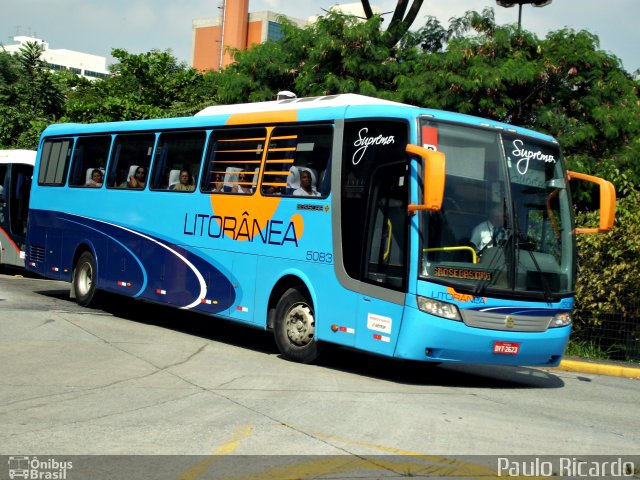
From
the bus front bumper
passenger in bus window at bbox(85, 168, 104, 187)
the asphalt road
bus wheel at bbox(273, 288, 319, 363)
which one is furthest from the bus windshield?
passenger in bus window at bbox(85, 168, 104, 187)

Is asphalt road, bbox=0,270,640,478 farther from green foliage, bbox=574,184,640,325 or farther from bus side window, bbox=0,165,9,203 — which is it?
bus side window, bbox=0,165,9,203

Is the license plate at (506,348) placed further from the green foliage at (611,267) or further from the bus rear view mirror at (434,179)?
the green foliage at (611,267)

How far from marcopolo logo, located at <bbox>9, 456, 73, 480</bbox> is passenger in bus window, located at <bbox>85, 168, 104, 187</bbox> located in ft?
35.2

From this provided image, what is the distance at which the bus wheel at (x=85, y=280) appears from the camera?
55.9 ft

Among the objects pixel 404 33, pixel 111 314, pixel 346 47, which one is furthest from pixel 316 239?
pixel 404 33


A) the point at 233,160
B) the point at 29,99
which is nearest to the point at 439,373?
the point at 233,160

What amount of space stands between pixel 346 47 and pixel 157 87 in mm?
14559

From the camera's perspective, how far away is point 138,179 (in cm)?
1583

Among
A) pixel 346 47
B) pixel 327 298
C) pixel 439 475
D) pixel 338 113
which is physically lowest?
pixel 439 475

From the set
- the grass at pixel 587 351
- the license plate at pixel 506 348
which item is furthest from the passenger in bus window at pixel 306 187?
the grass at pixel 587 351

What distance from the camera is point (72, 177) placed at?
1770cm

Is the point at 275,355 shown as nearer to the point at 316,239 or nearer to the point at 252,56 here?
the point at 316,239

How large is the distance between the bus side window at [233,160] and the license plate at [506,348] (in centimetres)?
435

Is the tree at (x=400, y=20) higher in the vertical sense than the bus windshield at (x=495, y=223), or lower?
higher
